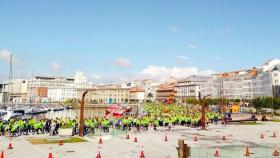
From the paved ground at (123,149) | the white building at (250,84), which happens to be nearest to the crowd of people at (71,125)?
the paved ground at (123,149)

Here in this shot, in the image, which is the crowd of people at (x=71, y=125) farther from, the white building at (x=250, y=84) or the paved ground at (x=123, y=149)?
the white building at (x=250, y=84)

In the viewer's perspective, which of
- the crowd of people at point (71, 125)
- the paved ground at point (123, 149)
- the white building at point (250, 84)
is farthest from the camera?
the white building at point (250, 84)

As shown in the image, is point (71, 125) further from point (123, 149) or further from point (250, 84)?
point (250, 84)

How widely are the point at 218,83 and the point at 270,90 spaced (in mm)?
44969

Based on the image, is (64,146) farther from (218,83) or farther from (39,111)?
(218,83)

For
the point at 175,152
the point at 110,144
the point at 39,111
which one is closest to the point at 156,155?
the point at 175,152

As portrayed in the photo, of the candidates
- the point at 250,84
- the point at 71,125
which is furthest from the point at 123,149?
the point at 250,84

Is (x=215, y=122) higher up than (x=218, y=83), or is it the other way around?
(x=218, y=83)

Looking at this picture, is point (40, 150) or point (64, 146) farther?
point (64, 146)

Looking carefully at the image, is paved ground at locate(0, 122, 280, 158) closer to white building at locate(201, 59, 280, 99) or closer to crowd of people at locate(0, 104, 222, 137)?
crowd of people at locate(0, 104, 222, 137)

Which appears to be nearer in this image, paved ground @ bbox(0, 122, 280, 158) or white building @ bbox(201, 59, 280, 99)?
paved ground @ bbox(0, 122, 280, 158)

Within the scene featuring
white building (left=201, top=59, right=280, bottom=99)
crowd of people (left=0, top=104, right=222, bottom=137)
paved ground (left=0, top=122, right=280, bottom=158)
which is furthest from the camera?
white building (left=201, top=59, right=280, bottom=99)

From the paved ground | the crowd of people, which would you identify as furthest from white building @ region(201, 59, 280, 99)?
the paved ground

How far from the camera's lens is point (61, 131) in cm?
3269
